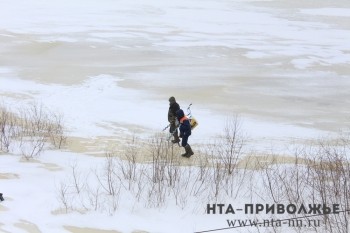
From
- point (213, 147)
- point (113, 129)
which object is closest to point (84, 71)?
point (113, 129)

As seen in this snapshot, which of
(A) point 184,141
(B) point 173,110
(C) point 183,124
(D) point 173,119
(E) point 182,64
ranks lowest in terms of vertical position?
(A) point 184,141

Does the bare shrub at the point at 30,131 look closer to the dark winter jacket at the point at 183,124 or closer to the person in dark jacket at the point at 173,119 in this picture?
the person in dark jacket at the point at 173,119

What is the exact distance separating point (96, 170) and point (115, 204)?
7.87ft

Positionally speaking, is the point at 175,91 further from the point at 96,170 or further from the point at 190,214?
the point at 190,214

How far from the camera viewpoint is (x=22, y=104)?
2141 cm

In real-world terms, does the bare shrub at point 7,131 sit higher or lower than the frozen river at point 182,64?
lower

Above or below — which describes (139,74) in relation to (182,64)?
below

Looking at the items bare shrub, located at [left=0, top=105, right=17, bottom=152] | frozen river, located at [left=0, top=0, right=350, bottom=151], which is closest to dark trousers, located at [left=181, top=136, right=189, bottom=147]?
frozen river, located at [left=0, top=0, right=350, bottom=151]

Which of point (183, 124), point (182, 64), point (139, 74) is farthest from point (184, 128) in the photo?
point (182, 64)

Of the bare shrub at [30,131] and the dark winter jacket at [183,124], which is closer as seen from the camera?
the dark winter jacket at [183,124]

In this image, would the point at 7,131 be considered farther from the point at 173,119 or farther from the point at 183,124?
the point at 183,124

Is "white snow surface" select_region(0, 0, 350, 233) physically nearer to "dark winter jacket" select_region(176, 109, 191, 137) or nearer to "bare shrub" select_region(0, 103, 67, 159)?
"bare shrub" select_region(0, 103, 67, 159)

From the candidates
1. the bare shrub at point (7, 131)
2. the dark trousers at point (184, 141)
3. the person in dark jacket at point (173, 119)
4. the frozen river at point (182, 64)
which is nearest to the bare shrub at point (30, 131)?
the bare shrub at point (7, 131)

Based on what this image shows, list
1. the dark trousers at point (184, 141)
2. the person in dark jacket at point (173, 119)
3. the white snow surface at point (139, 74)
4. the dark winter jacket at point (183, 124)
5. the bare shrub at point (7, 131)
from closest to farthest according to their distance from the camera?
the white snow surface at point (139, 74), the dark winter jacket at point (183, 124), the dark trousers at point (184, 141), the bare shrub at point (7, 131), the person in dark jacket at point (173, 119)
